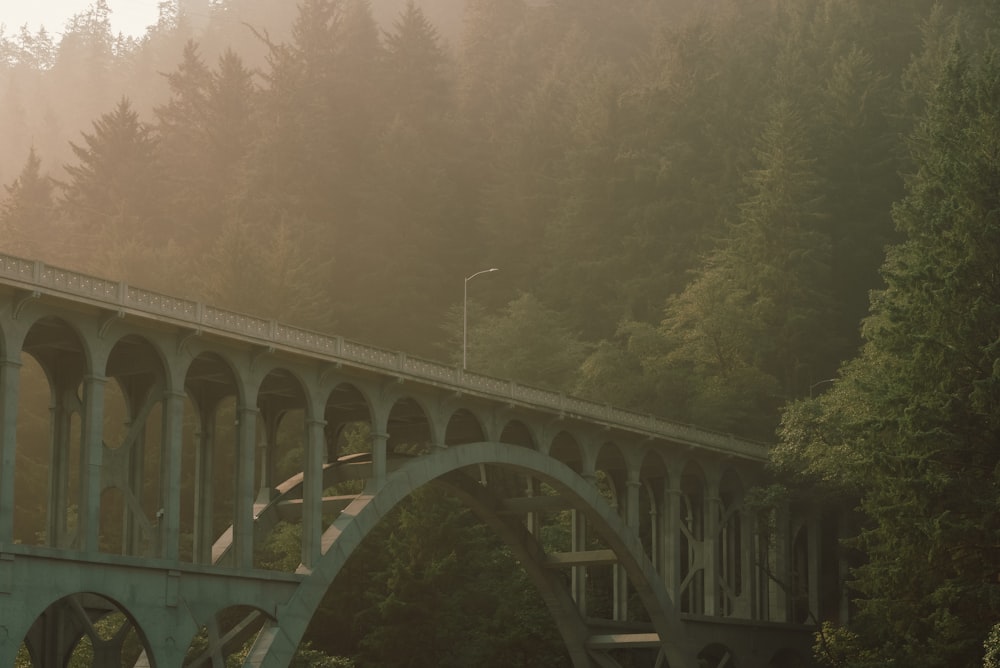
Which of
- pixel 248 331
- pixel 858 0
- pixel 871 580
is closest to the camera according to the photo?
pixel 248 331

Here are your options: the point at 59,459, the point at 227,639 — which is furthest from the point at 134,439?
the point at 227,639

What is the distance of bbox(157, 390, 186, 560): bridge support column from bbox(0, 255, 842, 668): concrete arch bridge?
67 millimetres

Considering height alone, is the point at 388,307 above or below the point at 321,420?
above

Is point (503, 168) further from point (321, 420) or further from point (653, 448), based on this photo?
point (321, 420)

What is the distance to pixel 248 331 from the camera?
4916 centimetres

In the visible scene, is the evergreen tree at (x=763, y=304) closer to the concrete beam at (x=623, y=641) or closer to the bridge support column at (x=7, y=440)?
the concrete beam at (x=623, y=641)

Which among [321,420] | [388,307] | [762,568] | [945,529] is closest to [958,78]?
[945,529]

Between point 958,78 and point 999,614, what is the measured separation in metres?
22.6

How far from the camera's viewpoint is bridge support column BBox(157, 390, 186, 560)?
4484cm

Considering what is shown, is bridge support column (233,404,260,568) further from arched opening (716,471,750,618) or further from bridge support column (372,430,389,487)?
arched opening (716,471,750,618)

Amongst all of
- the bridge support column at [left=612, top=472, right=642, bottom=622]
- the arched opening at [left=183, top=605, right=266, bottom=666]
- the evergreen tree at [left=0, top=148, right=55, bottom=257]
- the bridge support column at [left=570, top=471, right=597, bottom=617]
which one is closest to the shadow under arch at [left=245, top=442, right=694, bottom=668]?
the bridge support column at [left=570, top=471, right=597, bottom=617]

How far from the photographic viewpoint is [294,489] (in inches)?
2270

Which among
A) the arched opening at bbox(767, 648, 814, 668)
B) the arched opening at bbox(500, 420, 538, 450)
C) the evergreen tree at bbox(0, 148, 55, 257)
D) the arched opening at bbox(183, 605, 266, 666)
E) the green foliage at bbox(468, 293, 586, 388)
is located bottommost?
the arched opening at bbox(767, 648, 814, 668)

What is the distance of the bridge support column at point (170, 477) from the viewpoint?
44.8 meters
